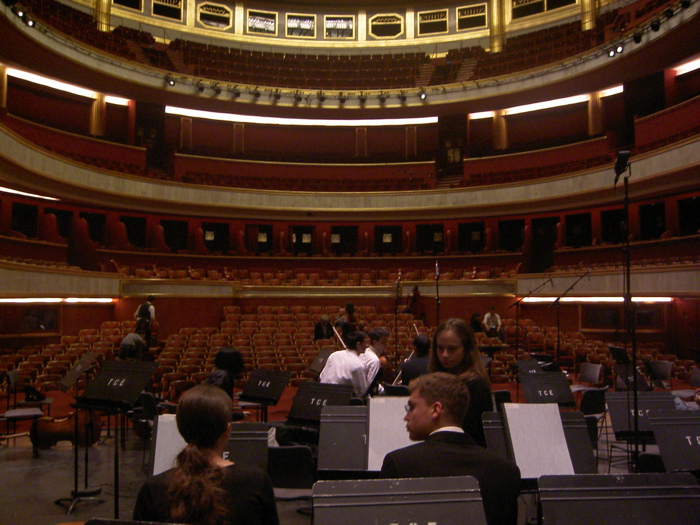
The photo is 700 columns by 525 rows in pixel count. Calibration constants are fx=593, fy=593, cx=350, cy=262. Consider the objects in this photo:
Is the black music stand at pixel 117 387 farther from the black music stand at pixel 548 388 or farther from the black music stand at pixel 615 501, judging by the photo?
the black music stand at pixel 548 388

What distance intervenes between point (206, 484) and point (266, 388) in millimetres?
4222

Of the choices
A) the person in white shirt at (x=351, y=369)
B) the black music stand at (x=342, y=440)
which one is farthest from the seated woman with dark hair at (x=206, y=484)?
the person in white shirt at (x=351, y=369)

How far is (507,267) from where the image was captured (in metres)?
20.0

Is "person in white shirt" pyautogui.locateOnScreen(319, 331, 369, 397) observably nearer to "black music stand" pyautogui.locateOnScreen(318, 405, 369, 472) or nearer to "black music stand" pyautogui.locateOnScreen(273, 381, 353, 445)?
"black music stand" pyautogui.locateOnScreen(273, 381, 353, 445)

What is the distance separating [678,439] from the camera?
3.50 meters

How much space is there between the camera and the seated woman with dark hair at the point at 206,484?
1.67 m

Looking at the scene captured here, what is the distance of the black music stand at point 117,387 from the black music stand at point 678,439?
333 centimetres

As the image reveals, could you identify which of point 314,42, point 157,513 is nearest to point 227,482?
point 157,513

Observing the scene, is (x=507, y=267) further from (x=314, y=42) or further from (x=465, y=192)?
(x=314, y=42)

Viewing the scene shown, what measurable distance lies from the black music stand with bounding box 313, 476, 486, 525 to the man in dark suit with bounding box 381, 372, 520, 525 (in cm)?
16

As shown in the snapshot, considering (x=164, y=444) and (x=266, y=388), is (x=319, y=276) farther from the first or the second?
(x=164, y=444)

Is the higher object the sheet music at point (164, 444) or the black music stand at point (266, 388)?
the sheet music at point (164, 444)

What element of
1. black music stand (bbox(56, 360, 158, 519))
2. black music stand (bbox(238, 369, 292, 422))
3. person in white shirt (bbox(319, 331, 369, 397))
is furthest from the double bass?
person in white shirt (bbox(319, 331, 369, 397))

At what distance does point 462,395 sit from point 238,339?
40.2 ft
